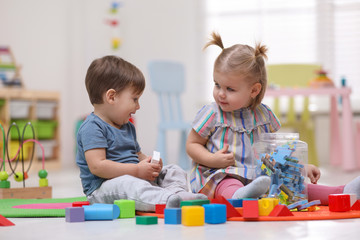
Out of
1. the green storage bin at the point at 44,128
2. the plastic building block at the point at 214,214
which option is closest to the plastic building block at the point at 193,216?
the plastic building block at the point at 214,214

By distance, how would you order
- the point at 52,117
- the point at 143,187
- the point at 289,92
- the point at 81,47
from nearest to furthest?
the point at 143,187
the point at 289,92
the point at 52,117
the point at 81,47

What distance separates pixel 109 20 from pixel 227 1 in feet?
3.32

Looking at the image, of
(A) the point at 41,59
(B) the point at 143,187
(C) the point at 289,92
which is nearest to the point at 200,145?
(B) the point at 143,187

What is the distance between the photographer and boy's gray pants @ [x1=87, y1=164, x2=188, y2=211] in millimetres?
1341

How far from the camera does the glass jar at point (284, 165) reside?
1.35 metres

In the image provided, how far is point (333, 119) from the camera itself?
11.9 ft

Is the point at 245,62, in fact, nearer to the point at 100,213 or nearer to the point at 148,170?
the point at 148,170

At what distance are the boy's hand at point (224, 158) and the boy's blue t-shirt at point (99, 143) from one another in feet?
0.81

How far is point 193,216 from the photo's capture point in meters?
1.13

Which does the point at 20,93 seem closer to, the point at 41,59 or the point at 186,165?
the point at 41,59

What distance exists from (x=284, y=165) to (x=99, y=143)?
0.51 metres

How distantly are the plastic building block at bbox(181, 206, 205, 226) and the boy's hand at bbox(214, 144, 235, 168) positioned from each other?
1.24 feet

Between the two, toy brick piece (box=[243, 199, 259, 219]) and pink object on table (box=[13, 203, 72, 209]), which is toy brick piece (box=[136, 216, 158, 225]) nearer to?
toy brick piece (box=[243, 199, 259, 219])

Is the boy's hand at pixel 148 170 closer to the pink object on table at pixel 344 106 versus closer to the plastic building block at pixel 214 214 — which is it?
the plastic building block at pixel 214 214
